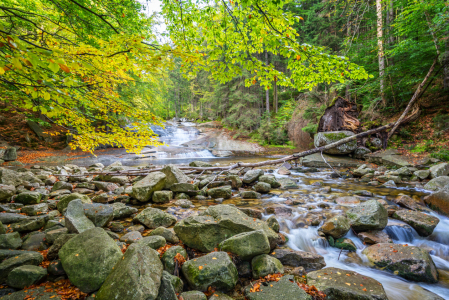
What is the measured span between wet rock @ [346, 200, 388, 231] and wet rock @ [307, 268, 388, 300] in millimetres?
1579

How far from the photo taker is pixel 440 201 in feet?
15.9

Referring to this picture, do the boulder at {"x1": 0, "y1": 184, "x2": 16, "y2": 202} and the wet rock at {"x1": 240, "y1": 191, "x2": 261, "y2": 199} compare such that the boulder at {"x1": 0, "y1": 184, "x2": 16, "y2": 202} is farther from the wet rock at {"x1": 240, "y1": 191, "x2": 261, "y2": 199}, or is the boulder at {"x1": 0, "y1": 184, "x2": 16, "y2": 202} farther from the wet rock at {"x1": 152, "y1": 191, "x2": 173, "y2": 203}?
the wet rock at {"x1": 240, "y1": 191, "x2": 261, "y2": 199}

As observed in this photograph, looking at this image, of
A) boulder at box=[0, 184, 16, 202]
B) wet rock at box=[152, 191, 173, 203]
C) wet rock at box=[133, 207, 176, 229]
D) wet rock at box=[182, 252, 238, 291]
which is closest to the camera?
wet rock at box=[182, 252, 238, 291]

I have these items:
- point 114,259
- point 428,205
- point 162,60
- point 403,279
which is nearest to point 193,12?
point 162,60

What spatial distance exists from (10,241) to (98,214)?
1.16 meters

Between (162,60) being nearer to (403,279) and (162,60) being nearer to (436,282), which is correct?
(403,279)

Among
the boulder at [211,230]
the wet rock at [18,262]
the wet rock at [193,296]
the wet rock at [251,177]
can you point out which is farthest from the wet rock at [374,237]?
the wet rock at [18,262]

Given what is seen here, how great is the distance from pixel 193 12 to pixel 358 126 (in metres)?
12.4

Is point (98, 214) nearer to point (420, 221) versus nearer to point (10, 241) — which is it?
point (10, 241)

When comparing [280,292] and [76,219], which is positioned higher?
[76,219]

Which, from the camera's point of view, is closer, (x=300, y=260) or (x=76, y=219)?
(x=300, y=260)

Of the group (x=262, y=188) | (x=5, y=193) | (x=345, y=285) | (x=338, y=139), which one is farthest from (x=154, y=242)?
(x=338, y=139)

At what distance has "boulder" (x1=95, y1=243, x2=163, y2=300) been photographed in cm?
190

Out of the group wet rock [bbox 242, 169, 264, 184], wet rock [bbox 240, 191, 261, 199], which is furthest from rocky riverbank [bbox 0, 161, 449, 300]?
wet rock [bbox 242, 169, 264, 184]
